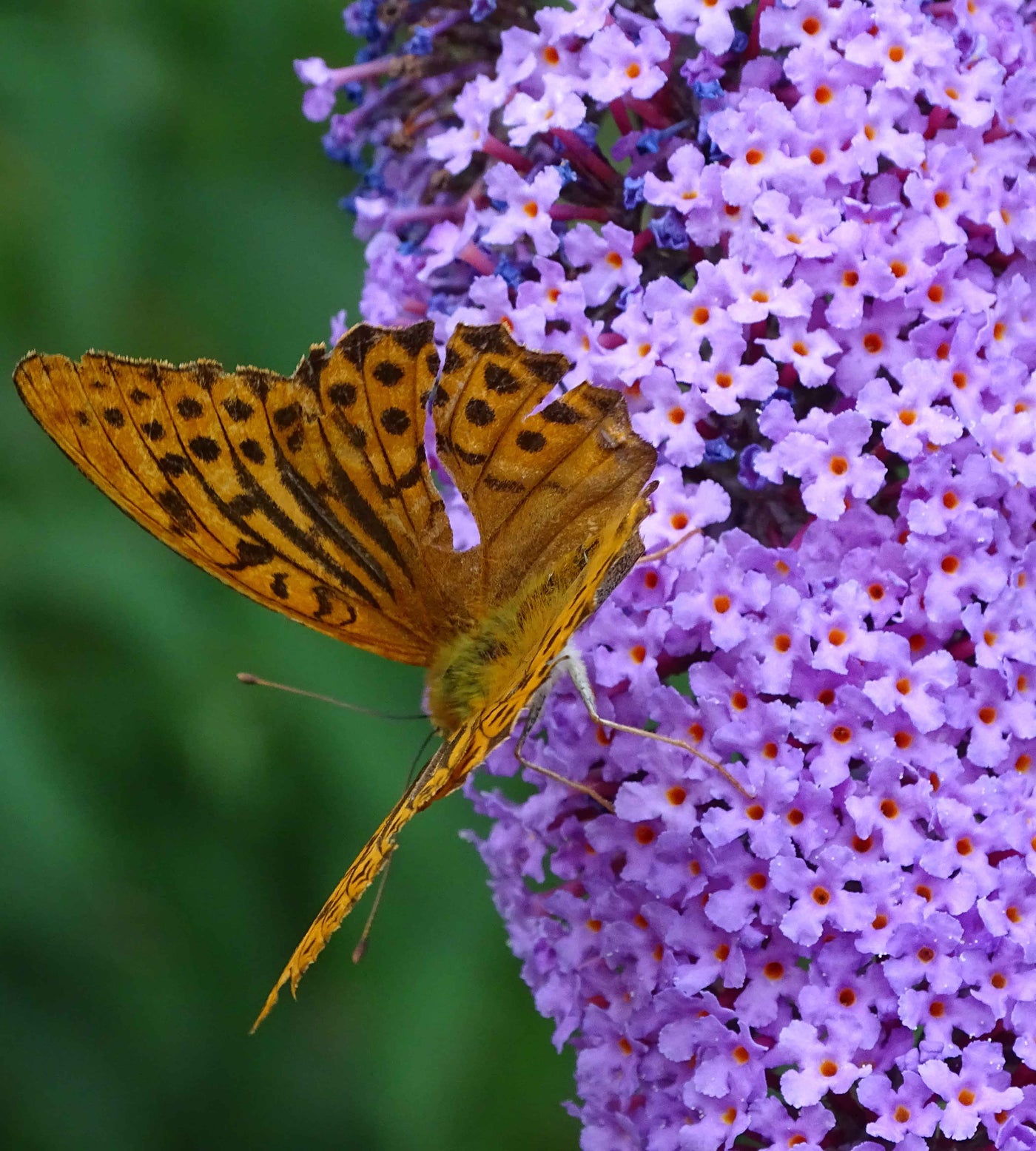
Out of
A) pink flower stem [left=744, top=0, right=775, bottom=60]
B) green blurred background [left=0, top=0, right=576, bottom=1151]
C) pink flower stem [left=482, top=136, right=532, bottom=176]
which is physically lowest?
green blurred background [left=0, top=0, right=576, bottom=1151]

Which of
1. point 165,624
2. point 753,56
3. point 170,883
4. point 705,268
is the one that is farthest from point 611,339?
point 170,883

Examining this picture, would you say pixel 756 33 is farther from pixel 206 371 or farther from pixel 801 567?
pixel 206 371

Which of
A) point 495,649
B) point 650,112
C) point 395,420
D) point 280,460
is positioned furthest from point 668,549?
point 650,112

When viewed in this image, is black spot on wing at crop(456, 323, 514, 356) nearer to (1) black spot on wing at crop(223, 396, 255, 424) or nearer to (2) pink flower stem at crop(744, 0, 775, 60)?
(1) black spot on wing at crop(223, 396, 255, 424)

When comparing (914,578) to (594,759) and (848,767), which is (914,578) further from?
(594,759)

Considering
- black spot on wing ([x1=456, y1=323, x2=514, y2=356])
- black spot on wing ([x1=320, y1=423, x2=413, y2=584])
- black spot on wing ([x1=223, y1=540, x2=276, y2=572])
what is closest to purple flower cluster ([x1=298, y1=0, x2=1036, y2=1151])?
black spot on wing ([x1=456, y1=323, x2=514, y2=356])

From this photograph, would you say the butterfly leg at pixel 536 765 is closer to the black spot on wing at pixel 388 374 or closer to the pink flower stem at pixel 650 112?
the black spot on wing at pixel 388 374

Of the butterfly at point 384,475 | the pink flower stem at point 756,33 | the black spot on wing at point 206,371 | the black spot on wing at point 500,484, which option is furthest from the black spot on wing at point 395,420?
the pink flower stem at point 756,33

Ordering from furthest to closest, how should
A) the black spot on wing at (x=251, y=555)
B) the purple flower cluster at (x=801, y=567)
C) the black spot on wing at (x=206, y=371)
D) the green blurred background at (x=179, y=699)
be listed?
1. the green blurred background at (x=179, y=699)
2. the black spot on wing at (x=251, y=555)
3. the black spot on wing at (x=206, y=371)
4. the purple flower cluster at (x=801, y=567)
